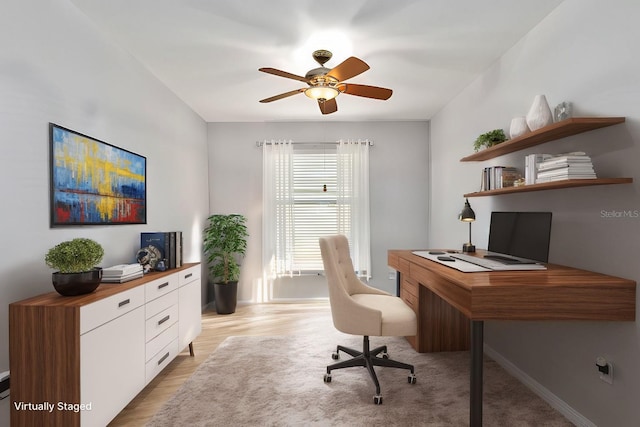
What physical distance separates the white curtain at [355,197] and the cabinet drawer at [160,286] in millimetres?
2563

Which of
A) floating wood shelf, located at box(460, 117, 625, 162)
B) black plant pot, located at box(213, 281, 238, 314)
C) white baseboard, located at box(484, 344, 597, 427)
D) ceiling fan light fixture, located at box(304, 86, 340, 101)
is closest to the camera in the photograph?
floating wood shelf, located at box(460, 117, 625, 162)

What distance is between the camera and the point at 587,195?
1935mm

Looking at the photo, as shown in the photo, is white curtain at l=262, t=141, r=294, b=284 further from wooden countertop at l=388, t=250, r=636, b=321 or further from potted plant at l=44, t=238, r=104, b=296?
wooden countertop at l=388, t=250, r=636, b=321

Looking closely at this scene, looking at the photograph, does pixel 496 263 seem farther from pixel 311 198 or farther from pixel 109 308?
pixel 311 198

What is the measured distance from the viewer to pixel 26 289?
5.92 ft

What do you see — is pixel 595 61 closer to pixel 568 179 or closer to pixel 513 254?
pixel 568 179

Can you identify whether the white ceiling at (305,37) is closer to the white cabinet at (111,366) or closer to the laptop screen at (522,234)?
the laptop screen at (522,234)

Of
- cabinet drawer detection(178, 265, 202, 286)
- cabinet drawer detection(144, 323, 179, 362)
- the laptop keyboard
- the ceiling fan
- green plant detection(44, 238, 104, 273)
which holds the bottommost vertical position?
cabinet drawer detection(144, 323, 179, 362)

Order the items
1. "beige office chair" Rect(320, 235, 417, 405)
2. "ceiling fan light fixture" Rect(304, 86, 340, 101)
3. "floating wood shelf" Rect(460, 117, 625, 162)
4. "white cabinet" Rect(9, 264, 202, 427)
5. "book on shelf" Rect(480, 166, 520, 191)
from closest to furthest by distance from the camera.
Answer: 1. "white cabinet" Rect(9, 264, 202, 427)
2. "floating wood shelf" Rect(460, 117, 625, 162)
3. "beige office chair" Rect(320, 235, 417, 405)
4. "book on shelf" Rect(480, 166, 520, 191)
5. "ceiling fan light fixture" Rect(304, 86, 340, 101)

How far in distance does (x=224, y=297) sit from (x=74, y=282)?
2628 millimetres

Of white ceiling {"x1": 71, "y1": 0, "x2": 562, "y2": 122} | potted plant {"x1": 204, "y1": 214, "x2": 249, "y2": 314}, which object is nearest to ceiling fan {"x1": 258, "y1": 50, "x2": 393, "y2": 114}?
white ceiling {"x1": 71, "y1": 0, "x2": 562, "y2": 122}

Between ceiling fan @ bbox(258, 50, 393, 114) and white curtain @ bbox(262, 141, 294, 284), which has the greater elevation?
ceiling fan @ bbox(258, 50, 393, 114)

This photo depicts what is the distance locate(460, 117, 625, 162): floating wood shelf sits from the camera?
1.69m

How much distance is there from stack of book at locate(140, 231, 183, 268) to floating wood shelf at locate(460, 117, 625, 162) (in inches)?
102
